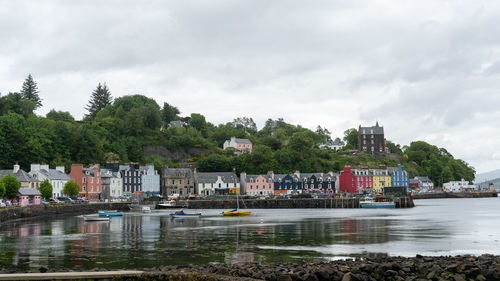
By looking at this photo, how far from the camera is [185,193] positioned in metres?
128

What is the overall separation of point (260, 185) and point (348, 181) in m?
24.9

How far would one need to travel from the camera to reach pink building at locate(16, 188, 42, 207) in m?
79.3

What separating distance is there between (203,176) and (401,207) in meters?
50.2

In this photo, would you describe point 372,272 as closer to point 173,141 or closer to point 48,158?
point 48,158

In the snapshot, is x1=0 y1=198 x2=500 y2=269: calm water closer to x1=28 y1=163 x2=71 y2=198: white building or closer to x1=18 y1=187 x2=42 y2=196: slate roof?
x1=18 y1=187 x2=42 y2=196: slate roof

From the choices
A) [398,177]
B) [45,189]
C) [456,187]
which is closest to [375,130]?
[456,187]

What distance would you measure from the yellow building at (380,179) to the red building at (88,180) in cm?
7615

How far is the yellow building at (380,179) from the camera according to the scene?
478 ft

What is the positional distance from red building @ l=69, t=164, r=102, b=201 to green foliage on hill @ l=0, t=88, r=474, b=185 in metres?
9.25

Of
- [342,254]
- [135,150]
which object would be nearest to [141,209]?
[135,150]

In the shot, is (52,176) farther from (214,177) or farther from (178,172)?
(214,177)

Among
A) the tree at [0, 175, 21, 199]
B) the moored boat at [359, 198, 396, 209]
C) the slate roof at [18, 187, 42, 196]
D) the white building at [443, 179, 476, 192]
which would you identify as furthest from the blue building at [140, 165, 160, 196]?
the white building at [443, 179, 476, 192]

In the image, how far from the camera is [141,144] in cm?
15425

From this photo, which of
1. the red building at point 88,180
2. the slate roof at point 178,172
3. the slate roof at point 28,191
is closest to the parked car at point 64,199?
the slate roof at point 28,191
